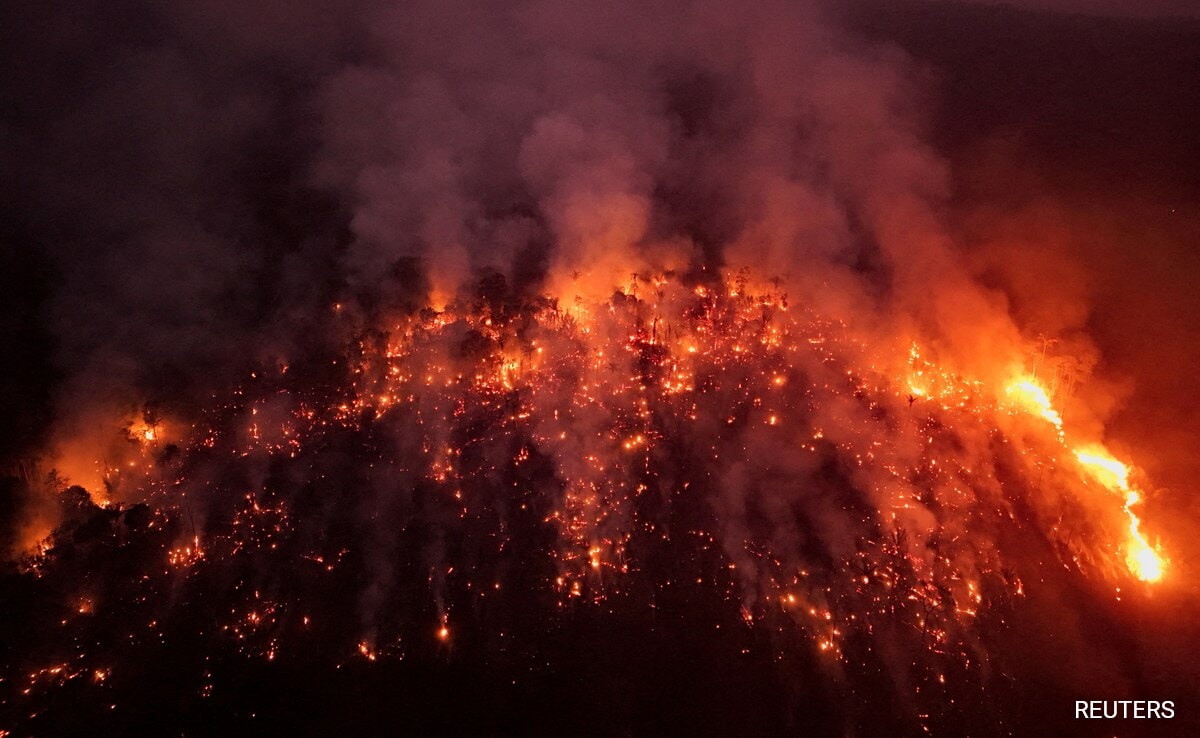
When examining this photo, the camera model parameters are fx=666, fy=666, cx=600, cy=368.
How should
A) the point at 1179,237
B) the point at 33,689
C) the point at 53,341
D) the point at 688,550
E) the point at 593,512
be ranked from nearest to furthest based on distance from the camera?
the point at 33,689
the point at 688,550
the point at 593,512
the point at 53,341
the point at 1179,237

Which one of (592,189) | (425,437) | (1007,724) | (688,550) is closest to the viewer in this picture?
(1007,724)

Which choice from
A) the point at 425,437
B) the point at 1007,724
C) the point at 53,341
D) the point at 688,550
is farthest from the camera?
the point at 53,341

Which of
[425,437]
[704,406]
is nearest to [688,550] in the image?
[704,406]

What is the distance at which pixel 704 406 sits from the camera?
1908 cm

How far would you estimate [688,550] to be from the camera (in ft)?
50.2

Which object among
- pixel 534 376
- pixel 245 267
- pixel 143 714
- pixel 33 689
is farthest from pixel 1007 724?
pixel 245 267

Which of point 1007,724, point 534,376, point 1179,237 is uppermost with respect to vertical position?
point 1179,237

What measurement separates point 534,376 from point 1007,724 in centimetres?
1376

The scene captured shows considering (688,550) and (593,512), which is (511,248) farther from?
(688,550)

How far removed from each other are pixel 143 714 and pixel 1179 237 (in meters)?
31.2

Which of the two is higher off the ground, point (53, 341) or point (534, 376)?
point (534, 376)

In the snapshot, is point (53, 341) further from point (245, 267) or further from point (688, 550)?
point (688, 550)

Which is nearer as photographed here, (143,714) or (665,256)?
(143,714)

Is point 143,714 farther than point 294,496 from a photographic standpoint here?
No
